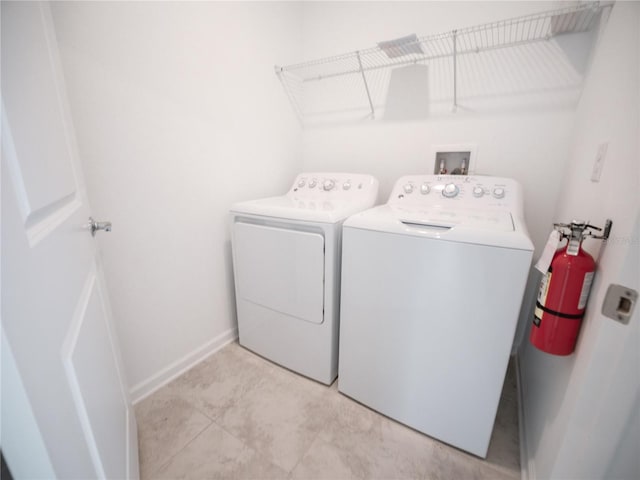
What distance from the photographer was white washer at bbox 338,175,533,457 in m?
1.00

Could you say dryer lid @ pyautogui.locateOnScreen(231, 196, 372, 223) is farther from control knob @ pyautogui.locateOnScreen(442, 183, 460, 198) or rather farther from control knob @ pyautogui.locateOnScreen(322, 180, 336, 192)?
control knob @ pyautogui.locateOnScreen(442, 183, 460, 198)

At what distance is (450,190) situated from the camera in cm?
146

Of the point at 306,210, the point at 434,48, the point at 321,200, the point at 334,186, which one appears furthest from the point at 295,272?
the point at 434,48

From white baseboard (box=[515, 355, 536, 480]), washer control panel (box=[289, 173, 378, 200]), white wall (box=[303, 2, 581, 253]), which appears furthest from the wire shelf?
white baseboard (box=[515, 355, 536, 480])

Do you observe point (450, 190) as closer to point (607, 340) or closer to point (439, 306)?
point (439, 306)

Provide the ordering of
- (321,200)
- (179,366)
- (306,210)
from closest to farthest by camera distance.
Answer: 1. (306,210)
2. (179,366)
3. (321,200)

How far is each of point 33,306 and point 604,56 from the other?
1.95 m

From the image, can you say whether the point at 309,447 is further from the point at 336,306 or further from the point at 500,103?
the point at 500,103

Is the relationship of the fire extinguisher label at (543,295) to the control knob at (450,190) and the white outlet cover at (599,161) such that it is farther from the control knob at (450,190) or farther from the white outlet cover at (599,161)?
the control knob at (450,190)

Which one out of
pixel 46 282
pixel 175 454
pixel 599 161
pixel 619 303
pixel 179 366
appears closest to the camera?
pixel 46 282

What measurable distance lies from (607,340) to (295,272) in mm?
1155

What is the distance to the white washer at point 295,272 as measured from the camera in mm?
1362

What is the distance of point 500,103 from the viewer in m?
1.55

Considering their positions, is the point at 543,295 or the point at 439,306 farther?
the point at 439,306
